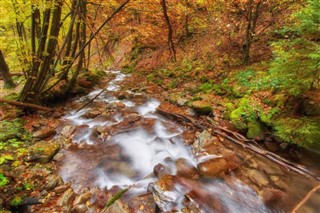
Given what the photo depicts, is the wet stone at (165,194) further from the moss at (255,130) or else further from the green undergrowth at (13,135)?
the green undergrowth at (13,135)

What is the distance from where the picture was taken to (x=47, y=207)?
4109 mm

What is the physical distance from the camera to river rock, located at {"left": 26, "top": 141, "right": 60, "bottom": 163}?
210 inches

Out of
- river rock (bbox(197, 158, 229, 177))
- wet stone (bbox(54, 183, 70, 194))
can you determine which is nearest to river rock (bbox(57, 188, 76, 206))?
wet stone (bbox(54, 183, 70, 194))

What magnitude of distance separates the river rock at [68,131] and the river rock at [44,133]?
300 millimetres

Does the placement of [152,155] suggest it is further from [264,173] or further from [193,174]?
[264,173]

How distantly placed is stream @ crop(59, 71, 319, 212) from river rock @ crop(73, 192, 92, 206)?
10.4 inches

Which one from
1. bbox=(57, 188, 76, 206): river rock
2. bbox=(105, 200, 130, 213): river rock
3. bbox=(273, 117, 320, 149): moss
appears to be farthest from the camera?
bbox=(273, 117, 320, 149): moss

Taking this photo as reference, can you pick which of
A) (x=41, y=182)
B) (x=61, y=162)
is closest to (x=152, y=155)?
(x=61, y=162)

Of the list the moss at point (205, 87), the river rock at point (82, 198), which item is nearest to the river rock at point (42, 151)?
the river rock at point (82, 198)

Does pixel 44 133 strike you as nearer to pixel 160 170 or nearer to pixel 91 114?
pixel 91 114

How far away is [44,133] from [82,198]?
3.21 m

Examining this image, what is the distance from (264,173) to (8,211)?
17.3 feet

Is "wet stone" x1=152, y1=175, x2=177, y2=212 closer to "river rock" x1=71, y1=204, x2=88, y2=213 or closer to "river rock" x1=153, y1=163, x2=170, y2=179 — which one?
"river rock" x1=153, y1=163, x2=170, y2=179

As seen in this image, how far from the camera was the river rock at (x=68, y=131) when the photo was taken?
22.7 ft
